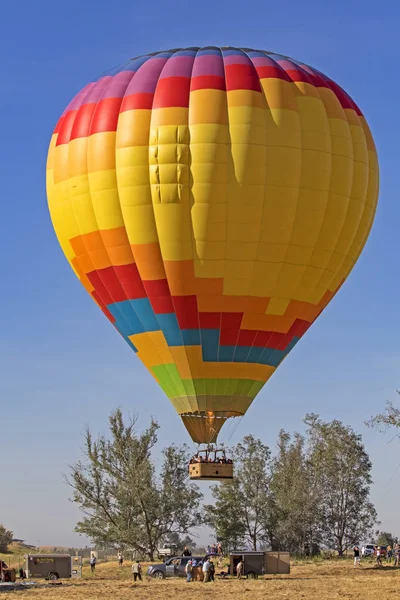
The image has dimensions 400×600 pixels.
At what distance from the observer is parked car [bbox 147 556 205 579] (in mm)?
39969

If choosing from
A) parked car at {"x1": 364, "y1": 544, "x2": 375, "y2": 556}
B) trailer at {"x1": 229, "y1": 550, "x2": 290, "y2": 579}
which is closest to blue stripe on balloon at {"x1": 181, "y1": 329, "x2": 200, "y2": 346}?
trailer at {"x1": 229, "y1": 550, "x2": 290, "y2": 579}

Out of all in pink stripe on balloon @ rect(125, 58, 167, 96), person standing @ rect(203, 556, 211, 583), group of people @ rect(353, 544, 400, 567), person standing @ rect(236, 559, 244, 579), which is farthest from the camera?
group of people @ rect(353, 544, 400, 567)

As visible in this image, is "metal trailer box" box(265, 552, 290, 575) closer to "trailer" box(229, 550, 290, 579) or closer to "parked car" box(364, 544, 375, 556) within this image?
"trailer" box(229, 550, 290, 579)

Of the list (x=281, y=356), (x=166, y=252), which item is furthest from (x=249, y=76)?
(x=281, y=356)

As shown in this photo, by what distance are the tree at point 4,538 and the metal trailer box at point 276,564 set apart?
4098 centimetres

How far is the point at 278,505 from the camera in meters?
65.6

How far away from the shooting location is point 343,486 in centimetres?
6862

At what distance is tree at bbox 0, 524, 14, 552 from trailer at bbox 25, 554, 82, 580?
116 ft

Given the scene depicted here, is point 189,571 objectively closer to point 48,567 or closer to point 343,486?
point 48,567

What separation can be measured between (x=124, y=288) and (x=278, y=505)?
37.2 meters

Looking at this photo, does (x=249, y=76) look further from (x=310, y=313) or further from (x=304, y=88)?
(x=310, y=313)

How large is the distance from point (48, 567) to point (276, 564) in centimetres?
945

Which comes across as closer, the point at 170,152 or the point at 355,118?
the point at 170,152

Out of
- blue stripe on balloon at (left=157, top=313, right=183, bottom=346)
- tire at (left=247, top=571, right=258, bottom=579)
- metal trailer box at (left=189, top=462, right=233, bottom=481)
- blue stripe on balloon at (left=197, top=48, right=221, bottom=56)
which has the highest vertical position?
blue stripe on balloon at (left=197, top=48, right=221, bottom=56)
